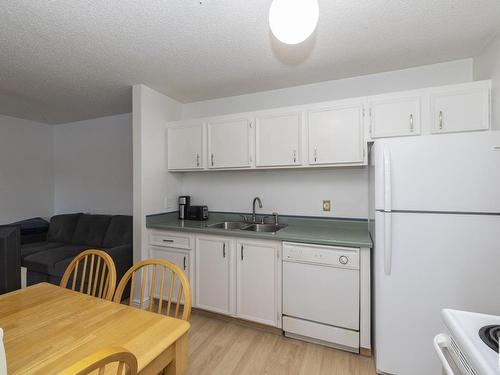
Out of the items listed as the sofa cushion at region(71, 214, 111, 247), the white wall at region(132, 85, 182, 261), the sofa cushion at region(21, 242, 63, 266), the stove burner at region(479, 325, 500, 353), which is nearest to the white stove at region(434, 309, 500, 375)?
the stove burner at region(479, 325, 500, 353)

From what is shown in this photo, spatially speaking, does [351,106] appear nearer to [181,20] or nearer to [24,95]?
[181,20]

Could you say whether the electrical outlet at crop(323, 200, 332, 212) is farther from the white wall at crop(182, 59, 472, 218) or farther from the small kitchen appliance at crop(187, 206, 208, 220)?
the small kitchen appliance at crop(187, 206, 208, 220)

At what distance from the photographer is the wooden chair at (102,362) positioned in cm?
53

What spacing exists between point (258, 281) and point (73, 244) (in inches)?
111

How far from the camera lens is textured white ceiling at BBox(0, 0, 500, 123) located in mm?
1474

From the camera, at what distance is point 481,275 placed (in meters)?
1.42

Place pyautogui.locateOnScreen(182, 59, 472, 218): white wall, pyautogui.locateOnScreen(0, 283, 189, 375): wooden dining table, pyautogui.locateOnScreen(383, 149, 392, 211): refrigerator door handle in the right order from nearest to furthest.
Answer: pyautogui.locateOnScreen(0, 283, 189, 375): wooden dining table < pyautogui.locateOnScreen(383, 149, 392, 211): refrigerator door handle < pyautogui.locateOnScreen(182, 59, 472, 218): white wall

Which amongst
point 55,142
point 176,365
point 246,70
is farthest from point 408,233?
point 55,142

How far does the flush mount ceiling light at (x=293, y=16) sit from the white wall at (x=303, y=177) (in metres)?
1.47

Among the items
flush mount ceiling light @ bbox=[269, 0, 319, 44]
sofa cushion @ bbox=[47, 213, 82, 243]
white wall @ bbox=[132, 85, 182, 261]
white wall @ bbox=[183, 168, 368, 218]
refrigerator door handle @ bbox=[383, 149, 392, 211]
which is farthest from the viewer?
sofa cushion @ bbox=[47, 213, 82, 243]

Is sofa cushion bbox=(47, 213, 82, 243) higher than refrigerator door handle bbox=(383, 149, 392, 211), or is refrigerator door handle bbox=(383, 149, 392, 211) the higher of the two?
refrigerator door handle bbox=(383, 149, 392, 211)

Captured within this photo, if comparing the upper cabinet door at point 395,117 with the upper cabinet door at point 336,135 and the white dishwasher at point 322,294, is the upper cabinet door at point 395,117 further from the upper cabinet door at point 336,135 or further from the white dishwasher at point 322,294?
the white dishwasher at point 322,294

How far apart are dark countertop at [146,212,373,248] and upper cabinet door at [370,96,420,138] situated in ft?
2.78

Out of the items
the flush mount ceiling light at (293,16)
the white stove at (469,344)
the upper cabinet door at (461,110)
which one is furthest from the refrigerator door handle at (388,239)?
the flush mount ceiling light at (293,16)
